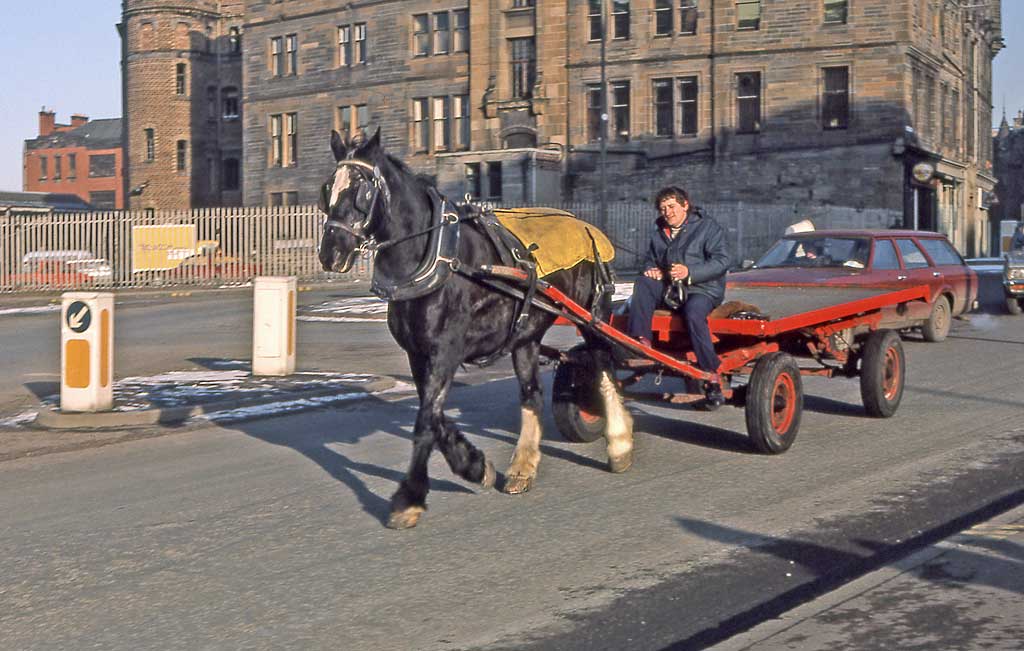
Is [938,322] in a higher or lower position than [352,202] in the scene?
lower

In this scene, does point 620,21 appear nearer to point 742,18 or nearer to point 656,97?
point 656,97

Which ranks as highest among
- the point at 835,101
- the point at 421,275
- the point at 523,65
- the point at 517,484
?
the point at 523,65

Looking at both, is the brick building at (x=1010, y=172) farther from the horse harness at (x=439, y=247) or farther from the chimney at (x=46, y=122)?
the horse harness at (x=439, y=247)

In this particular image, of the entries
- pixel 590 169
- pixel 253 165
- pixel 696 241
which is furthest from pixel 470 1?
pixel 696 241

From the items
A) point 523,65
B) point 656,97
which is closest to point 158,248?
point 523,65

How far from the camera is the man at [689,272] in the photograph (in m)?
9.19

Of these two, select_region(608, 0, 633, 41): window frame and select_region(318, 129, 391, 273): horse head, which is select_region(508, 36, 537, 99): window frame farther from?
select_region(318, 129, 391, 273): horse head

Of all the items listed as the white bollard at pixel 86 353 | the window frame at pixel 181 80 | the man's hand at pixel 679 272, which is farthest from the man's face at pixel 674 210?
the window frame at pixel 181 80

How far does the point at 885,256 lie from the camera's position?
17.0 m

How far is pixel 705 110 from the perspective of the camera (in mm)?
50812

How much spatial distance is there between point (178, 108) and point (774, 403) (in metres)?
71.9

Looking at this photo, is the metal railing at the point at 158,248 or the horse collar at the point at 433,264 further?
the metal railing at the point at 158,248

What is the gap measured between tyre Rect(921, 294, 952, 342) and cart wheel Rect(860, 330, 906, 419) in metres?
7.22

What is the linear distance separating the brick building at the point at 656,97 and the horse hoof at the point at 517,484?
35.7 metres
